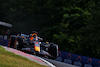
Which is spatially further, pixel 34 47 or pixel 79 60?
pixel 79 60

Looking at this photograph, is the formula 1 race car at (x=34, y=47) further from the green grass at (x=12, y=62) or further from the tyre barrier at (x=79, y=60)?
the green grass at (x=12, y=62)

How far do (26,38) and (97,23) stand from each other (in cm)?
934

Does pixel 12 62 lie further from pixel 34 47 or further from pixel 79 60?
pixel 79 60

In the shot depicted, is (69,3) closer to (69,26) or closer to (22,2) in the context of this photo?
(69,26)

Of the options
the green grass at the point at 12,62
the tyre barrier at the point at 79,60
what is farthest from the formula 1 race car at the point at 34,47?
the green grass at the point at 12,62

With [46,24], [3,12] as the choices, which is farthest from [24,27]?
[3,12]

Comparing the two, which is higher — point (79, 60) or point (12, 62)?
point (12, 62)

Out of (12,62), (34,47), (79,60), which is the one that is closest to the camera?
(12,62)

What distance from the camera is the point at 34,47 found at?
12.5 meters

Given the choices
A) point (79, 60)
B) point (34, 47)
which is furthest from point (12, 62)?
point (79, 60)

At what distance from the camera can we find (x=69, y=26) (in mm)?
29688

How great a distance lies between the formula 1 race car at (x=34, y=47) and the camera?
1261cm

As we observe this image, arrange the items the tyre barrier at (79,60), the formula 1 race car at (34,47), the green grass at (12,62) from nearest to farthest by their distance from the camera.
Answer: the green grass at (12,62) → the formula 1 race car at (34,47) → the tyre barrier at (79,60)

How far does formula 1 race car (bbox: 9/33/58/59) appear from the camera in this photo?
1261cm
